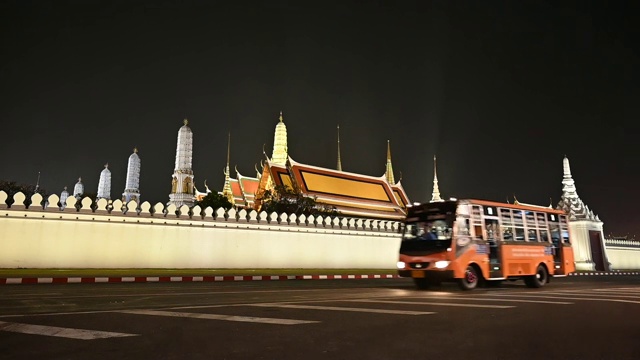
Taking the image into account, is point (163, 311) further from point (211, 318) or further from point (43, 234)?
point (43, 234)

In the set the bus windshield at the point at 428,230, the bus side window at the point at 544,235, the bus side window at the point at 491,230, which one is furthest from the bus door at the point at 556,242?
the bus windshield at the point at 428,230

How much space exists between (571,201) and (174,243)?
99.6 feet

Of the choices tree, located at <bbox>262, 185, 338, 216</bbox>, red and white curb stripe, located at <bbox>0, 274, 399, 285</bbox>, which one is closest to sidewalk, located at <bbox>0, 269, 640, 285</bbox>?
red and white curb stripe, located at <bbox>0, 274, 399, 285</bbox>

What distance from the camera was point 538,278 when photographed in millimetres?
14781

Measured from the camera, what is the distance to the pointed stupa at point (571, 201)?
35.2 metres

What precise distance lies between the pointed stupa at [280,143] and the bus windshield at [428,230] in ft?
137

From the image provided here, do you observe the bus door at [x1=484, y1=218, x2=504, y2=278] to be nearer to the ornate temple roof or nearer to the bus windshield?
the bus windshield

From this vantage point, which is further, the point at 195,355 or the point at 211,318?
the point at 211,318

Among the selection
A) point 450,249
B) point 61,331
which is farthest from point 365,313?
point 450,249

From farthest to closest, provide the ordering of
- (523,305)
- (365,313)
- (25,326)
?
(523,305)
(365,313)
(25,326)

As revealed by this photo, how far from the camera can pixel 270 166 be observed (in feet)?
122

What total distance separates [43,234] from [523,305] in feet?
48.6

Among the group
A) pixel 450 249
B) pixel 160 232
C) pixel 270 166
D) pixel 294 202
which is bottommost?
pixel 450 249

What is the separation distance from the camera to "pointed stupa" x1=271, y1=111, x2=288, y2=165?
55803mm
